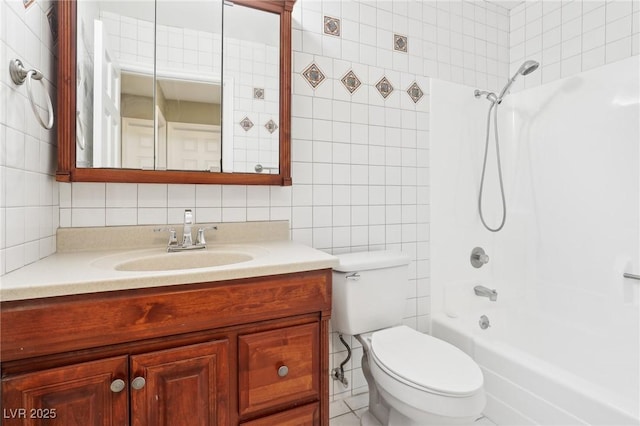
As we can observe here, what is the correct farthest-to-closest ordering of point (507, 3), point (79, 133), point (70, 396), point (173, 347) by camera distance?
point (507, 3) → point (79, 133) → point (173, 347) → point (70, 396)

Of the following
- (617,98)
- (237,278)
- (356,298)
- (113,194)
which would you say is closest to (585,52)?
(617,98)

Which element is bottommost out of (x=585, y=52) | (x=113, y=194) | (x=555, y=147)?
(x=113, y=194)

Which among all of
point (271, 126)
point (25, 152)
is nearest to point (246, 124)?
point (271, 126)

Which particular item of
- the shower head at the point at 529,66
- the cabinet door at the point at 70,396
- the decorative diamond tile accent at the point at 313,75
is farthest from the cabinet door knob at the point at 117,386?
the shower head at the point at 529,66

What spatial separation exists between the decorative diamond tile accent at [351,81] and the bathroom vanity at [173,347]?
38.3 inches

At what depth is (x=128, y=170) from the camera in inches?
49.7

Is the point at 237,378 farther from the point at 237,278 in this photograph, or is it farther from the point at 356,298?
the point at 356,298

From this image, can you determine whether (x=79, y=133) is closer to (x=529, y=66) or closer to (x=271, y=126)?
(x=271, y=126)

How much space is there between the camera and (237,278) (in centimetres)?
98

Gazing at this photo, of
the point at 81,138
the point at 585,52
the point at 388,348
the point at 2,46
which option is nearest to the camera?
the point at 2,46

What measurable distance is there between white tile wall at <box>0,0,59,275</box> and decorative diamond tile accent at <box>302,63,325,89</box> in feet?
3.25

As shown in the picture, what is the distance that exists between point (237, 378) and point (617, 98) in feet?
7.15

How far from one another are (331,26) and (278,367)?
1554 millimetres

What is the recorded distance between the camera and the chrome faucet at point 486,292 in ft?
6.34
